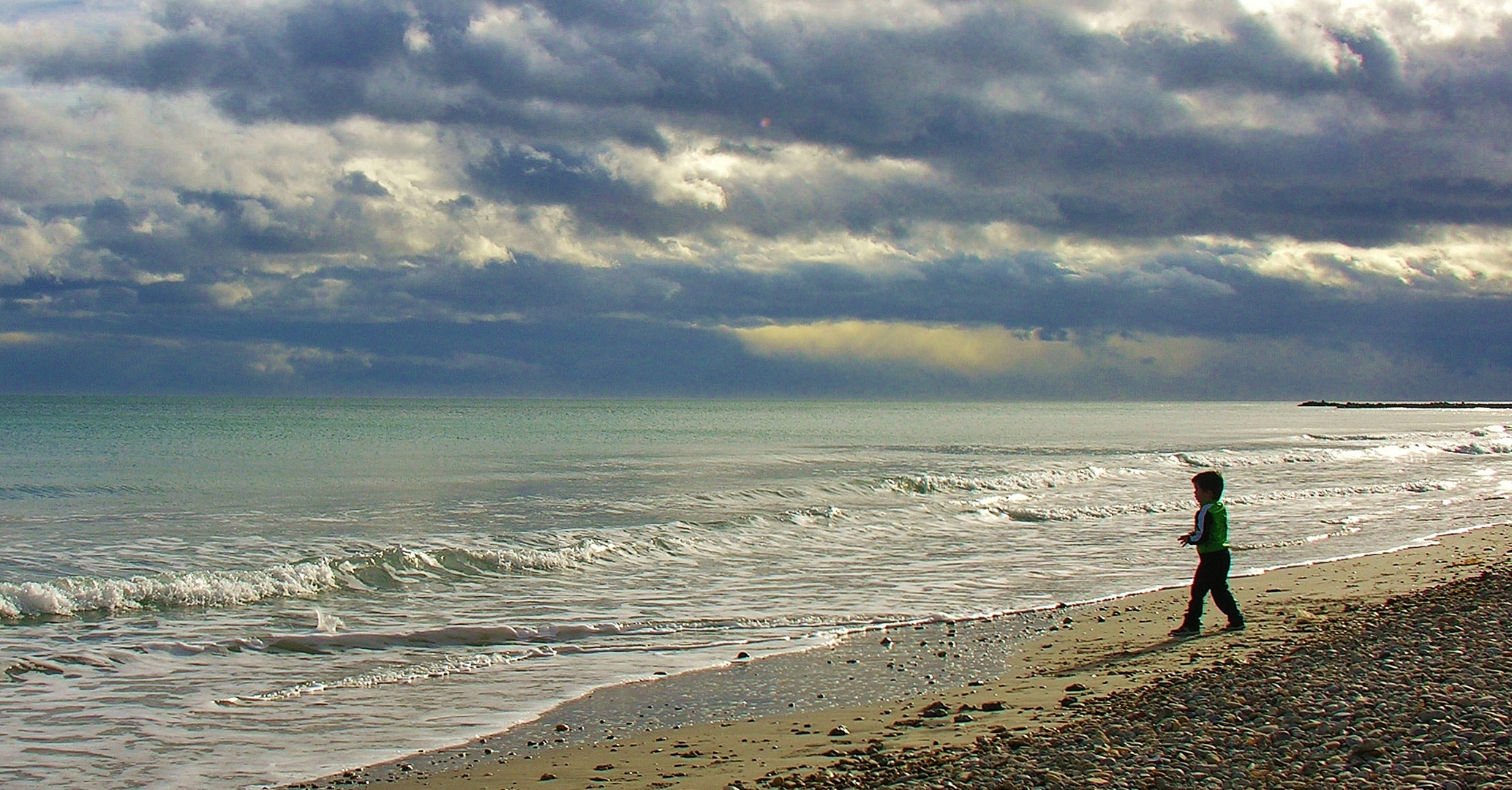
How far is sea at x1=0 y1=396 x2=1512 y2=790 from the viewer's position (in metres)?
8.79

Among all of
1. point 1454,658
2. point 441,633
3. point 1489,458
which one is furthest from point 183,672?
point 1489,458

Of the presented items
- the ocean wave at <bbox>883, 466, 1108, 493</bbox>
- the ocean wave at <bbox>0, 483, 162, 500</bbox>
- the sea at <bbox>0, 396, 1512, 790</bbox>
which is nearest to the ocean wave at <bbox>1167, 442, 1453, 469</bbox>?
the sea at <bbox>0, 396, 1512, 790</bbox>

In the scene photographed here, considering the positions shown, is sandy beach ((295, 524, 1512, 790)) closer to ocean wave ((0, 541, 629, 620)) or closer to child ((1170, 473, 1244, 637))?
child ((1170, 473, 1244, 637))

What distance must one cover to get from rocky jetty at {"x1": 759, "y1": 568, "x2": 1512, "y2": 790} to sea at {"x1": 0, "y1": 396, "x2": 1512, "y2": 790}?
2818 mm

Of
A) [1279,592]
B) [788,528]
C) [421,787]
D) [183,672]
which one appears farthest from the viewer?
[788,528]

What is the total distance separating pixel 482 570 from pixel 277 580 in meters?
3.22

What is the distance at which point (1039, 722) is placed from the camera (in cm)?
773

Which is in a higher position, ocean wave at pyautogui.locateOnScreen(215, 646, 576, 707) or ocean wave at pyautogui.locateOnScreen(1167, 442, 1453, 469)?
ocean wave at pyautogui.locateOnScreen(1167, 442, 1453, 469)

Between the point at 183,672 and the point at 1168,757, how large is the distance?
8.71 m

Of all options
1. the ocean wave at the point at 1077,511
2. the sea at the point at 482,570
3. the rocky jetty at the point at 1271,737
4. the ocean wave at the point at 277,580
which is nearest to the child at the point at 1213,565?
the rocky jetty at the point at 1271,737

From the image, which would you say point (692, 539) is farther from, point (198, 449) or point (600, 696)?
point (198, 449)

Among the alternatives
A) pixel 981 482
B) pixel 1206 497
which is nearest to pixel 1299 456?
pixel 981 482

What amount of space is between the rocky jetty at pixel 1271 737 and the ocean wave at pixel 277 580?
1044 centimetres

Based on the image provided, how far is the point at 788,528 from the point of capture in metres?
23.4
